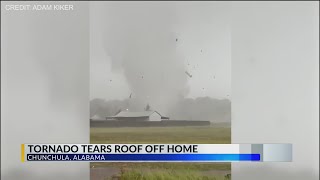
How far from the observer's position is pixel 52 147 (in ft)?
9.24

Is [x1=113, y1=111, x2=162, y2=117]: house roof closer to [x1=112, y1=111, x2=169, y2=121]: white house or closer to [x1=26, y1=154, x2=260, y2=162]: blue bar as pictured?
[x1=112, y1=111, x2=169, y2=121]: white house

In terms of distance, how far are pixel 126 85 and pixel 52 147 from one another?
0.63m

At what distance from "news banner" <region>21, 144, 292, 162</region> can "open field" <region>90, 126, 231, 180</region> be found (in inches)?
1.2

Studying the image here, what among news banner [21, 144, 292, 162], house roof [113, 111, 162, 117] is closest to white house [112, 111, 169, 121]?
house roof [113, 111, 162, 117]

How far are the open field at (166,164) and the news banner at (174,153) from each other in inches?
1.2

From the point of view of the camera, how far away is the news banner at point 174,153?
111 inches

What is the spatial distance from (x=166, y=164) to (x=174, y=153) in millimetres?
89

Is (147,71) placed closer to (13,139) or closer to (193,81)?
(193,81)

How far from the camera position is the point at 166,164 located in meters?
2.84

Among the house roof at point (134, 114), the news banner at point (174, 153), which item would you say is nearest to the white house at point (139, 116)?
the house roof at point (134, 114)

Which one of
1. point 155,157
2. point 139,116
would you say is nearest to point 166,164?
point 155,157

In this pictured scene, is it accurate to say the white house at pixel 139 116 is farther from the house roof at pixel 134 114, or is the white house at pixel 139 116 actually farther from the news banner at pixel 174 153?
the news banner at pixel 174 153

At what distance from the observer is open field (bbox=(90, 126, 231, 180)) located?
284 centimetres

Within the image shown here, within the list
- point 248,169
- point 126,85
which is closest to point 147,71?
point 126,85
